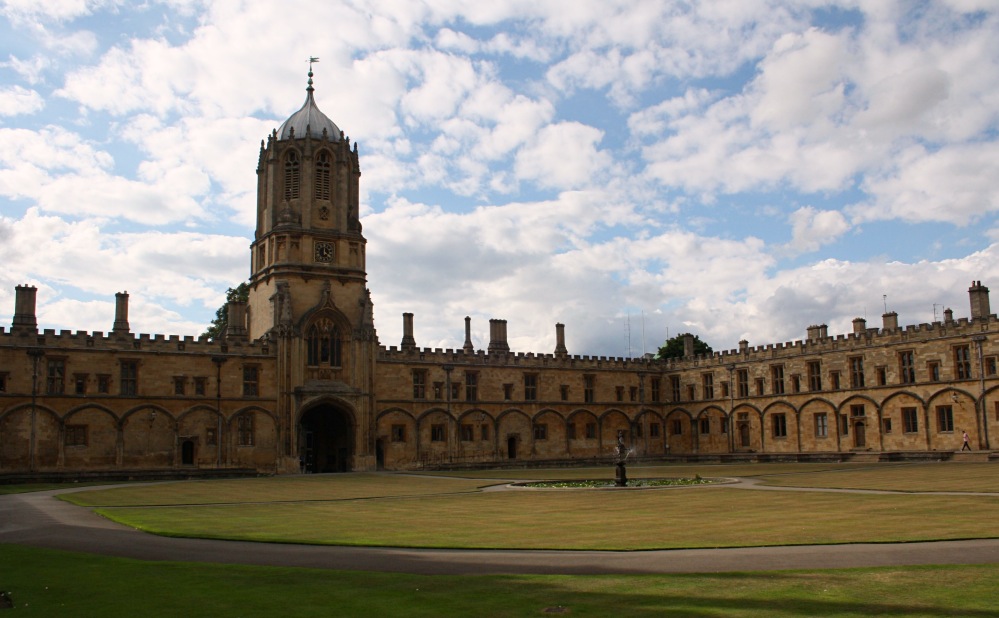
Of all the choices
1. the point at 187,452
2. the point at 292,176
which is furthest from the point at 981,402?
the point at 187,452

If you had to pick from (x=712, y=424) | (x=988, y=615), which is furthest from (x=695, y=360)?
(x=988, y=615)

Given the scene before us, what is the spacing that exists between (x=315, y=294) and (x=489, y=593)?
4573 cm

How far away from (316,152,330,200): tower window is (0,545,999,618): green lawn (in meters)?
46.1

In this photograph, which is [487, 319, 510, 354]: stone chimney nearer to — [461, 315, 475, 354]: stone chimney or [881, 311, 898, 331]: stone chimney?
[461, 315, 475, 354]: stone chimney

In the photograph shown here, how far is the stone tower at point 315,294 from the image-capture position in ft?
172

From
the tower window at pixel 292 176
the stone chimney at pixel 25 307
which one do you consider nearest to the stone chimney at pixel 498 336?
the tower window at pixel 292 176

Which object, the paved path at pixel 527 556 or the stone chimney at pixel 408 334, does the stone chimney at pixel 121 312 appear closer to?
the stone chimney at pixel 408 334

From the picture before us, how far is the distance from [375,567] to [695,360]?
56.8 metres

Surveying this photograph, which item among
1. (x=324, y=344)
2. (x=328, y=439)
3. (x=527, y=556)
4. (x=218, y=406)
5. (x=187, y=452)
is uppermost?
(x=324, y=344)

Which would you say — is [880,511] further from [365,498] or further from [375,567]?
[365,498]

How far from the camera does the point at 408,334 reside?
193ft

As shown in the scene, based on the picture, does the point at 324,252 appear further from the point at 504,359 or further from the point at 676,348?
the point at 676,348

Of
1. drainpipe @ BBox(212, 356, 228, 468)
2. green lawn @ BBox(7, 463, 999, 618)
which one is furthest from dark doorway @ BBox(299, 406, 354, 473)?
green lawn @ BBox(7, 463, 999, 618)

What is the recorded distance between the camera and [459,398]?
59.2 m
